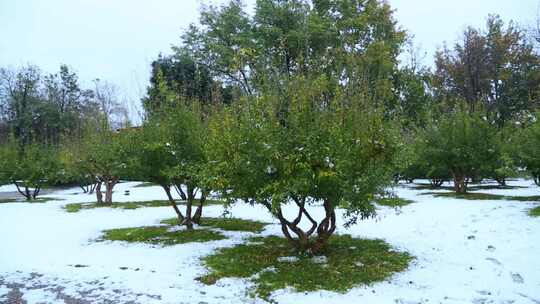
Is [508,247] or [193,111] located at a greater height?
[193,111]

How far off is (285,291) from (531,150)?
985 centimetres

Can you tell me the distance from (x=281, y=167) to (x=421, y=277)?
2780mm

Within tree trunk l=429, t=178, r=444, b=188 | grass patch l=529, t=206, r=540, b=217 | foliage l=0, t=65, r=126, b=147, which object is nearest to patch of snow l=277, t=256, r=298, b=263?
grass patch l=529, t=206, r=540, b=217

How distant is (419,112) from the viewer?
27.2m

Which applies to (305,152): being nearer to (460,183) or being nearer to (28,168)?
(460,183)

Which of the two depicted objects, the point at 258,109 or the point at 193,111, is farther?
the point at 193,111

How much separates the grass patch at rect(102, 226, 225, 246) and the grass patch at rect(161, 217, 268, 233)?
27.9 inches

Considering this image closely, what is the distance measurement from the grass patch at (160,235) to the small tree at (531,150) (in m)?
9.24

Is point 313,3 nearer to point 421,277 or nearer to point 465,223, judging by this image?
point 465,223

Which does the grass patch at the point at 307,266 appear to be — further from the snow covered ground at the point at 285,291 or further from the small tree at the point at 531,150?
the small tree at the point at 531,150

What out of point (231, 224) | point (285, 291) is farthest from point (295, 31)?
point (285, 291)

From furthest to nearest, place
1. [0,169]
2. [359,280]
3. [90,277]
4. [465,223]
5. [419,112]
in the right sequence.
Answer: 1. [419,112]
2. [0,169]
3. [465,223]
4. [90,277]
5. [359,280]

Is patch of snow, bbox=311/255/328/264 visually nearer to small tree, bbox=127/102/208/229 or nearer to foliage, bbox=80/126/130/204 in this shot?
small tree, bbox=127/102/208/229

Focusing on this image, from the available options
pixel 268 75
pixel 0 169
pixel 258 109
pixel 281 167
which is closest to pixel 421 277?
pixel 281 167
